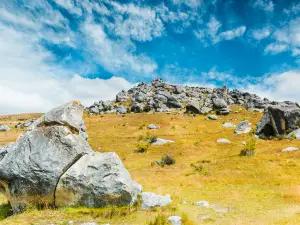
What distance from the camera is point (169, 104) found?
129 meters

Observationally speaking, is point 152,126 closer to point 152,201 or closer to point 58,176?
point 152,201

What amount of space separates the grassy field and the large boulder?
154 inches

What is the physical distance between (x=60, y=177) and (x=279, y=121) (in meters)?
47.1

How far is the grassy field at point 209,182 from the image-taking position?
59.4ft

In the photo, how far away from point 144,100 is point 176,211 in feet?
413

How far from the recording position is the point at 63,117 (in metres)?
21.4

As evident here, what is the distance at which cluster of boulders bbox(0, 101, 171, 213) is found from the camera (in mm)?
19328

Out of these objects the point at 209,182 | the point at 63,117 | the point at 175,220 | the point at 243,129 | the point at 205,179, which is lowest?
the point at 209,182

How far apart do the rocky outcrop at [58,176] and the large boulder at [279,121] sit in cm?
4257

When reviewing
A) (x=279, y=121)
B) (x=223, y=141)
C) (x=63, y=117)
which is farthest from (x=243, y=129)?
(x=63, y=117)

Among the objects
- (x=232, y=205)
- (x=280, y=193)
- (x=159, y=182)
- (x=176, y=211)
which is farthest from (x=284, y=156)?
(x=176, y=211)

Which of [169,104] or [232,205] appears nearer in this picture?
[232,205]

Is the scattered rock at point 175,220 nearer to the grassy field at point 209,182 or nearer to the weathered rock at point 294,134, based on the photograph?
the grassy field at point 209,182

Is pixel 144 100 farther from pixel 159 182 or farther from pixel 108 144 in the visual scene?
pixel 159 182
